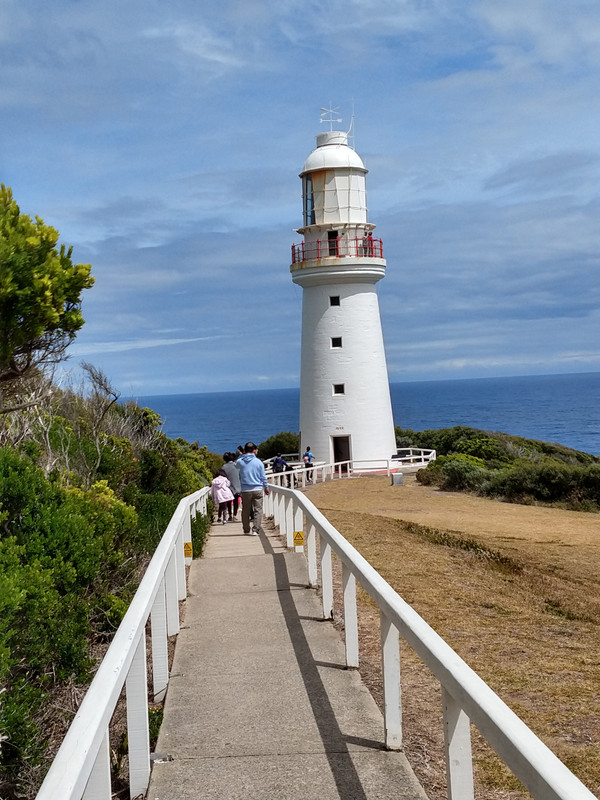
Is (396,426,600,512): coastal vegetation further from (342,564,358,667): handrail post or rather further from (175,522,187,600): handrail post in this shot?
(342,564,358,667): handrail post

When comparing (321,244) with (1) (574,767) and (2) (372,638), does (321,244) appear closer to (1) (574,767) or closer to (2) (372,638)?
(2) (372,638)

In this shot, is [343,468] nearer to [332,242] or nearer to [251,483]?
[332,242]

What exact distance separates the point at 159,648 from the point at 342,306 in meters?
28.7

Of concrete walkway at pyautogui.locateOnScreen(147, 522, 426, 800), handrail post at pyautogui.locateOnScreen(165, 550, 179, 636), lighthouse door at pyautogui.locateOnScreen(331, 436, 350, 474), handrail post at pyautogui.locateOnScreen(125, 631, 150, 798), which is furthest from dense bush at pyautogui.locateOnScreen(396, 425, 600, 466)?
handrail post at pyautogui.locateOnScreen(125, 631, 150, 798)

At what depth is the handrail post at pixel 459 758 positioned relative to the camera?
3426 millimetres

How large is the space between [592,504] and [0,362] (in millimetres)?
18295

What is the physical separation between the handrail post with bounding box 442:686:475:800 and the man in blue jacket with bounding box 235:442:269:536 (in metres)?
10.3

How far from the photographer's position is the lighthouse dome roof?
33188 millimetres

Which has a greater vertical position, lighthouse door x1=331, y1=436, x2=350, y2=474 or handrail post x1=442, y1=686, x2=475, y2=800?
lighthouse door x1=331, y1=436, x2=350, y2=474

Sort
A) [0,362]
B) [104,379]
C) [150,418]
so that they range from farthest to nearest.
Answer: [150,418]
[104,379]
[0,362]

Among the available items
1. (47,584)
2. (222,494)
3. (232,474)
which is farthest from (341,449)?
(47,584)

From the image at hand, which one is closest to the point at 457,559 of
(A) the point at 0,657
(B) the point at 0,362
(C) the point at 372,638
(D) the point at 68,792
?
(C) the point at 372,638

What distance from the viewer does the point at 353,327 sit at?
33844mm

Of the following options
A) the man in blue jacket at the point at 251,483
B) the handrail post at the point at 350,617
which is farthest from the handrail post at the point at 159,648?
the man in blue jacket at the point at 251,483
